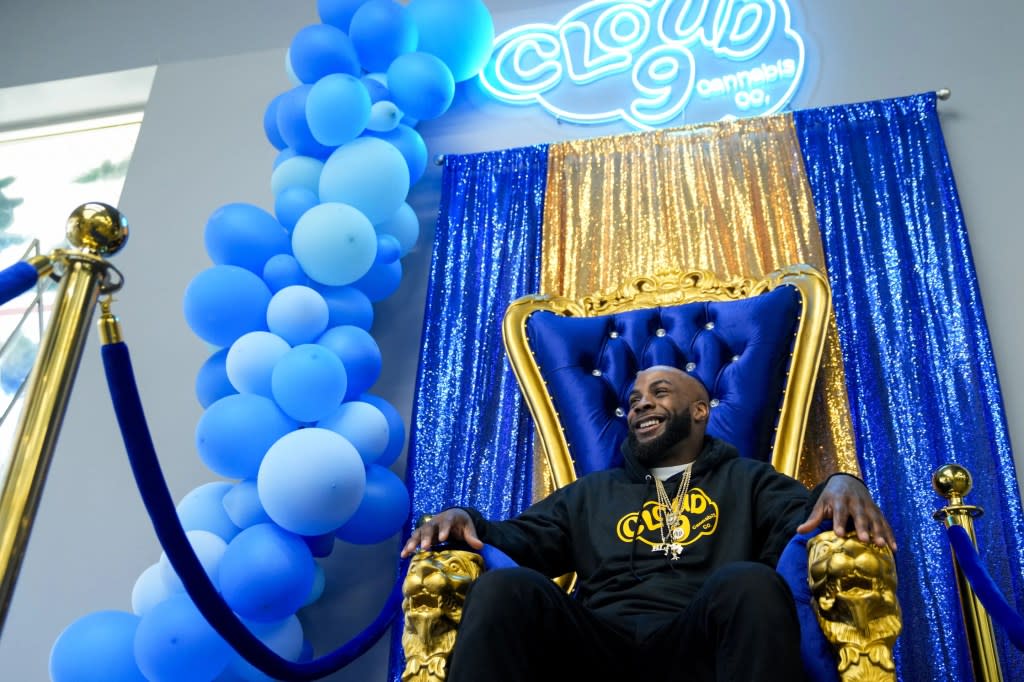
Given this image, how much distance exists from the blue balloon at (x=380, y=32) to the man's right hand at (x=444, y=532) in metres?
1.86

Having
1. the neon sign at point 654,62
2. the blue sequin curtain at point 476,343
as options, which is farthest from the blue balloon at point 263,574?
the neon sign at point 654,62

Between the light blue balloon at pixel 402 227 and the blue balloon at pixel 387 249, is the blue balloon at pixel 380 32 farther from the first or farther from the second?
the blue balloon at pixel 387 249

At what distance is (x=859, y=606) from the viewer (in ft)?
5.27

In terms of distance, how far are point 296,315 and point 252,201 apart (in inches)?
50.5

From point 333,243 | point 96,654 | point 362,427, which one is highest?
point 333,243

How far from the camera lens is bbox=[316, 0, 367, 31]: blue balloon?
3.38 meters

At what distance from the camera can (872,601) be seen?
1.61 meters

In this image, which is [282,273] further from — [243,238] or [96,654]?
[96,654]

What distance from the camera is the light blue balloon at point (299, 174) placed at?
3.19 metres

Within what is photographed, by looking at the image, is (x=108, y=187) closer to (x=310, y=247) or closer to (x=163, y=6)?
(x=163, y=6)

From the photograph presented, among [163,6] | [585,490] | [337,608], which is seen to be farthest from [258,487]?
[163,6]

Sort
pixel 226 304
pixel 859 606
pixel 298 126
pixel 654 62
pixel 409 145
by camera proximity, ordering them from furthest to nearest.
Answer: pixel 654 62 → pixel 409 145 → pixel 298 126 → pixel 226 304 → pixel 859 606

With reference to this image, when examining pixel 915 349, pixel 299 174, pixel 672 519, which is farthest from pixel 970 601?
pixel 299 174

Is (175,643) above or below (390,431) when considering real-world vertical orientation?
below
